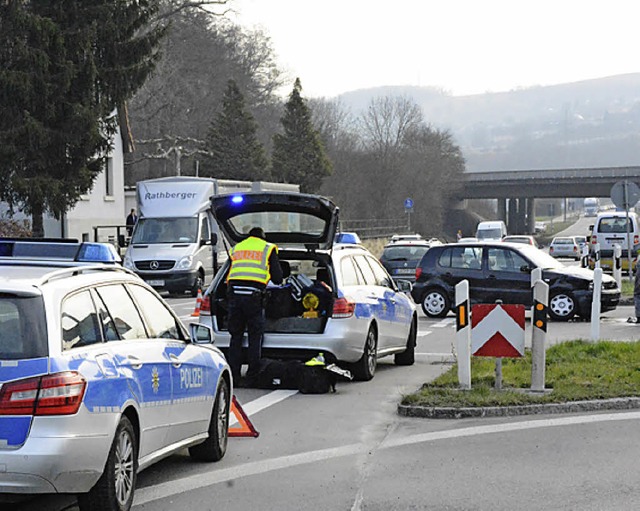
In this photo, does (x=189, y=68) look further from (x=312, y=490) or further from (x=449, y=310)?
(x=312, y=490)

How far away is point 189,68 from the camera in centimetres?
7412

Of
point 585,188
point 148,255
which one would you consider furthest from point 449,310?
point 585,188

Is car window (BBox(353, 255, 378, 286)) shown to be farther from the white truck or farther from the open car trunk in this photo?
the white truck

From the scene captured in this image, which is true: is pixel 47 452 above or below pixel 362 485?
above

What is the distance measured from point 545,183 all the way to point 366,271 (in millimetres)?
96460

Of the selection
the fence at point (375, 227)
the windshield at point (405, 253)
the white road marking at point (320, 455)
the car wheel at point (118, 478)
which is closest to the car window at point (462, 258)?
the windshield at point (405, 253)

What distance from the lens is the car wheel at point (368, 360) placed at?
13.8 m

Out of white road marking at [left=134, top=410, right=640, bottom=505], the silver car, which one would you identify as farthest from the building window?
white road marking at [left=134, top=410, right=640, bottom=505]

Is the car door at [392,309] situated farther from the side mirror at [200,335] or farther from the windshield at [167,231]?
the windshield at [167,231]

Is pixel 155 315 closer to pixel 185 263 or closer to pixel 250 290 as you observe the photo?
pixel 250 290

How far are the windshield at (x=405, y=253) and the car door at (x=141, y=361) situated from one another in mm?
25553

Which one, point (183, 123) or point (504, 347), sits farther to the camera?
point (183, 123)

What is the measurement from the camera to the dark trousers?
12.9 m

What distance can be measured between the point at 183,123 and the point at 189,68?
3.73 m
